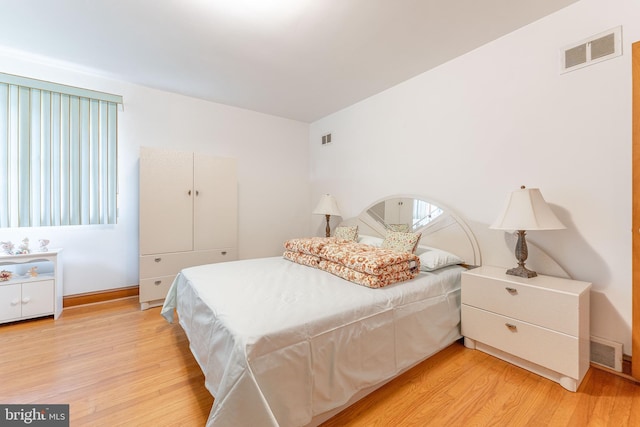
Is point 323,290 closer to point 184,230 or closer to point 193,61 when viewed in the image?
point 184,230

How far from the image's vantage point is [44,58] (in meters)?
2.51

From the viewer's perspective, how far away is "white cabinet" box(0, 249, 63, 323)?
7.59 ft

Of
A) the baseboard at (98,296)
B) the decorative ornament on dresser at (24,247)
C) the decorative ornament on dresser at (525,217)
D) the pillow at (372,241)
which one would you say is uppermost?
the decorative ornament on dresser at (525,217)

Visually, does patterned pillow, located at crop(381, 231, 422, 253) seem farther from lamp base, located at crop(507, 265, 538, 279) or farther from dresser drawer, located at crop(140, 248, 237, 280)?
dresser drawer, located at crop(140, 248, 237, 280)

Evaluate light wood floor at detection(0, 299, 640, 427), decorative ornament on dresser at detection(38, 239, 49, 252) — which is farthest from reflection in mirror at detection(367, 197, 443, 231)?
decorative ornament on dresser at detection(38, 239, 49, 252)

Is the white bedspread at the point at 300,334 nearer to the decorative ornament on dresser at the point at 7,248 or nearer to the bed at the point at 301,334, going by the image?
the bed at the point at 301,334

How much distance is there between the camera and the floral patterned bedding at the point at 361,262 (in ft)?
5.87

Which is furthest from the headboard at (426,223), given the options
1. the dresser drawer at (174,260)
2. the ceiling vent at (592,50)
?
the dresser drawer at (174,260)

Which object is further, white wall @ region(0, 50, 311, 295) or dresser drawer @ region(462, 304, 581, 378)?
white wall @ region(0, 50, 311, 295)

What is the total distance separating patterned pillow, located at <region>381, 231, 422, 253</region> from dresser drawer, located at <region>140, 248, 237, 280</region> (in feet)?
6.52

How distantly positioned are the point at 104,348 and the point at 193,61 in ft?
8.23

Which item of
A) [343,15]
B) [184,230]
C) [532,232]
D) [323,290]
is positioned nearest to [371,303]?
[323,290]

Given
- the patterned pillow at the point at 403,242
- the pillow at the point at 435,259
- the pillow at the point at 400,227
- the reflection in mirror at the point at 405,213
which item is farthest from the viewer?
the pillow at the point at 400,227

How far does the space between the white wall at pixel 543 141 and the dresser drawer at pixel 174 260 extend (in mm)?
2241
